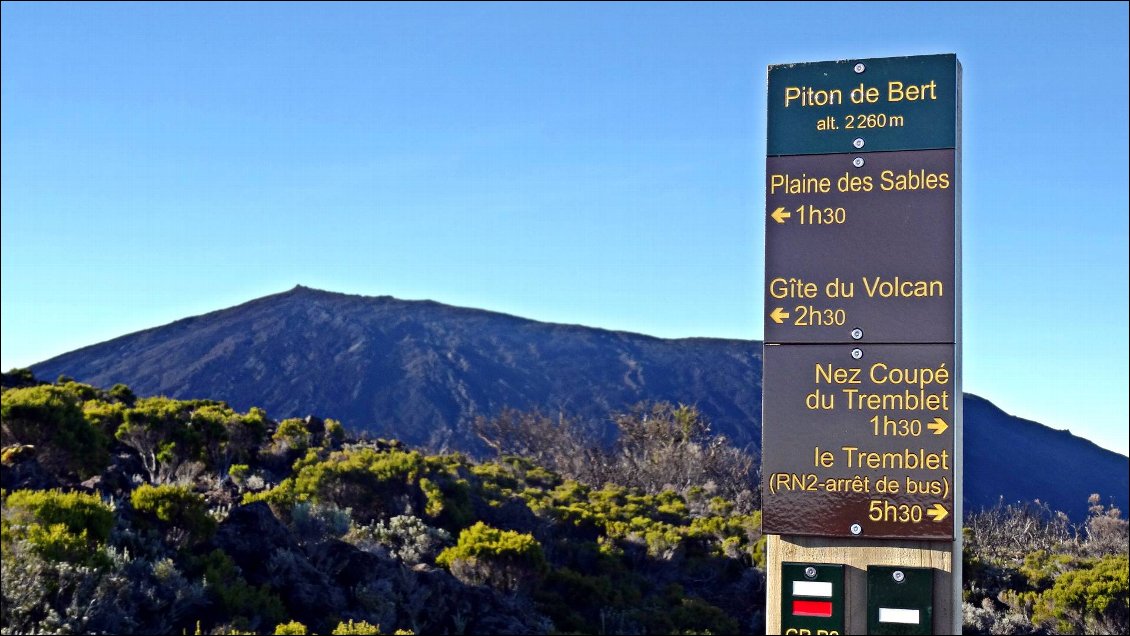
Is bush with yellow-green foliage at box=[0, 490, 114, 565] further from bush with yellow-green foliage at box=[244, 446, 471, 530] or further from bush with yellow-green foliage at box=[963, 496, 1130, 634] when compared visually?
bush with yellow-green foliage at box=[963, 496, 1130, 634]

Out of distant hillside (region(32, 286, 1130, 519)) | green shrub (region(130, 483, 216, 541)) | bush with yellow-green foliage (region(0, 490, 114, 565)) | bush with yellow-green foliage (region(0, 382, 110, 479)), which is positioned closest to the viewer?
bush with yellow-green foliage (region(0, 490, 114, 565))

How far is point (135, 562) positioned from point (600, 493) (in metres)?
18.3

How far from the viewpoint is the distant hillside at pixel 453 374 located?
77.7 meters

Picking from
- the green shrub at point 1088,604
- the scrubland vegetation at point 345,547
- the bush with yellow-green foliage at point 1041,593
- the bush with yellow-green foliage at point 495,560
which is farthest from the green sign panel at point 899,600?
the green shrub at point 1088,604

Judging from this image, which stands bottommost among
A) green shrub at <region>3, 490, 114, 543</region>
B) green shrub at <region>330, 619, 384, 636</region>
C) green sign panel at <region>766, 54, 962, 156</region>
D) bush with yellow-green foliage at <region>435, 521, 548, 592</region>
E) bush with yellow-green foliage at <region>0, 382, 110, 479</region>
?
green shrub at <region>330, 619, 384, 636</region>

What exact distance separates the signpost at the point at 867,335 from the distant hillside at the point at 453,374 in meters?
65.3

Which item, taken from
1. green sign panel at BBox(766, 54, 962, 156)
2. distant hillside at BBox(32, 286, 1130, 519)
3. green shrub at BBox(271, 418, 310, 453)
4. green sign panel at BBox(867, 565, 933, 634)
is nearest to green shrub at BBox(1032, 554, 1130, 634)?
green shrub at BBox(271, 418, 310, 453)

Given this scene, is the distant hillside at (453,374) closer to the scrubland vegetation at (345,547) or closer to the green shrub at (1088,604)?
the scrubland vegetation at (345,547)

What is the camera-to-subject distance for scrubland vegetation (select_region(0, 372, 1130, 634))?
38.2 feet

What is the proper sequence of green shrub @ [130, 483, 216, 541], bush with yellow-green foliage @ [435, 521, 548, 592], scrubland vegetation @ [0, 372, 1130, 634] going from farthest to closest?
bush with yellow-green foliage @ [435, 521, 548, 592] < green shrub @ [130, 483, 216, 541] < scrubland vegetation @ [0, 372, 1130, 634]

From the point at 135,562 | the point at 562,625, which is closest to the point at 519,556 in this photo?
the point at 562,625

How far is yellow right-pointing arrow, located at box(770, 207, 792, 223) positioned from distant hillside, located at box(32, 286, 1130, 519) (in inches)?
2572

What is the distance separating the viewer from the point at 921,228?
5.14m

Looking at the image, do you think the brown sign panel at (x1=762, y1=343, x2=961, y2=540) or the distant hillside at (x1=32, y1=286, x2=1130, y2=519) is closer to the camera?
the brown sign panel at (x1=762, y1=343, x2=961, y2=540)
